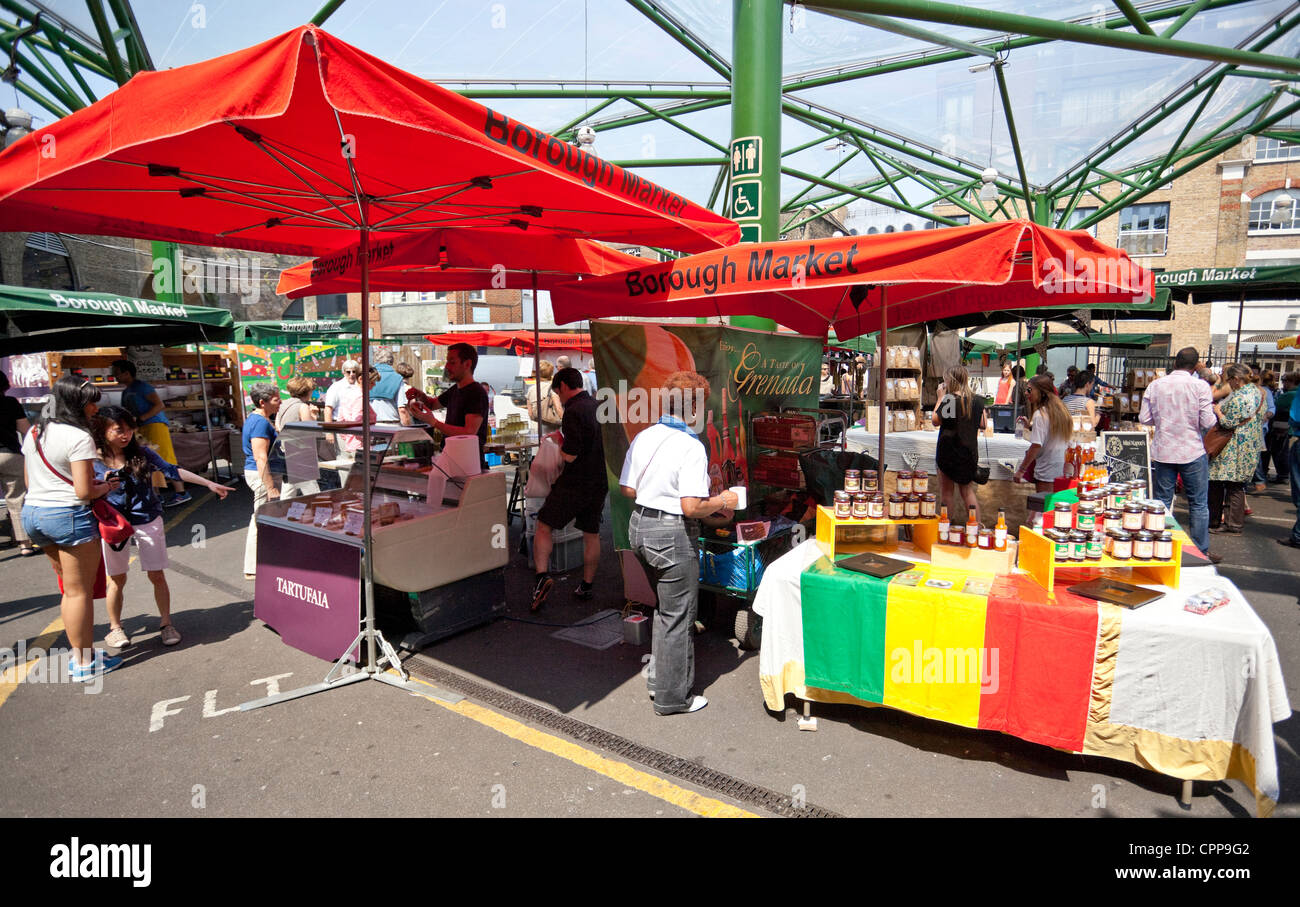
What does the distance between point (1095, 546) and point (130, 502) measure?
597cm

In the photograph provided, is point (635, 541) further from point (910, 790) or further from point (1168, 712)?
point (1168, 712)

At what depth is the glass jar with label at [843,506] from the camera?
420cm

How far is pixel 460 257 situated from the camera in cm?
529

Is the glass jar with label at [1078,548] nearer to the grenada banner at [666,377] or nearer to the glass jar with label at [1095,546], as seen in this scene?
the glass jar with label at [1095,546]

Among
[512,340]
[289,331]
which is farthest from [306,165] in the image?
[289,331]

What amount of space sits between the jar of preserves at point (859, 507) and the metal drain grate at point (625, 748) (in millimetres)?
1673

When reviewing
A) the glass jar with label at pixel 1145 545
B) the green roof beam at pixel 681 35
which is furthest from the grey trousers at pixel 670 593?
the green roof beam at pixel 681 35

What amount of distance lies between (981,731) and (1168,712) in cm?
94

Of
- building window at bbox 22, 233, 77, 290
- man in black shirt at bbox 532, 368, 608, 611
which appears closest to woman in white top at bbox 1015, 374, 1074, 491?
man in black shirt at bbox 532, 368, 608, 611

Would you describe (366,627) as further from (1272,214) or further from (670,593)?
(1272,214)

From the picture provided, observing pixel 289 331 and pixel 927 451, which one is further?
pixel 289 331

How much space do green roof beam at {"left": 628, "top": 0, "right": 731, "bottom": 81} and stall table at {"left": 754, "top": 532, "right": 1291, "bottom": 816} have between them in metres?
7.83

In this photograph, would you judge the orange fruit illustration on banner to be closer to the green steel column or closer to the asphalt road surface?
the green steel column
